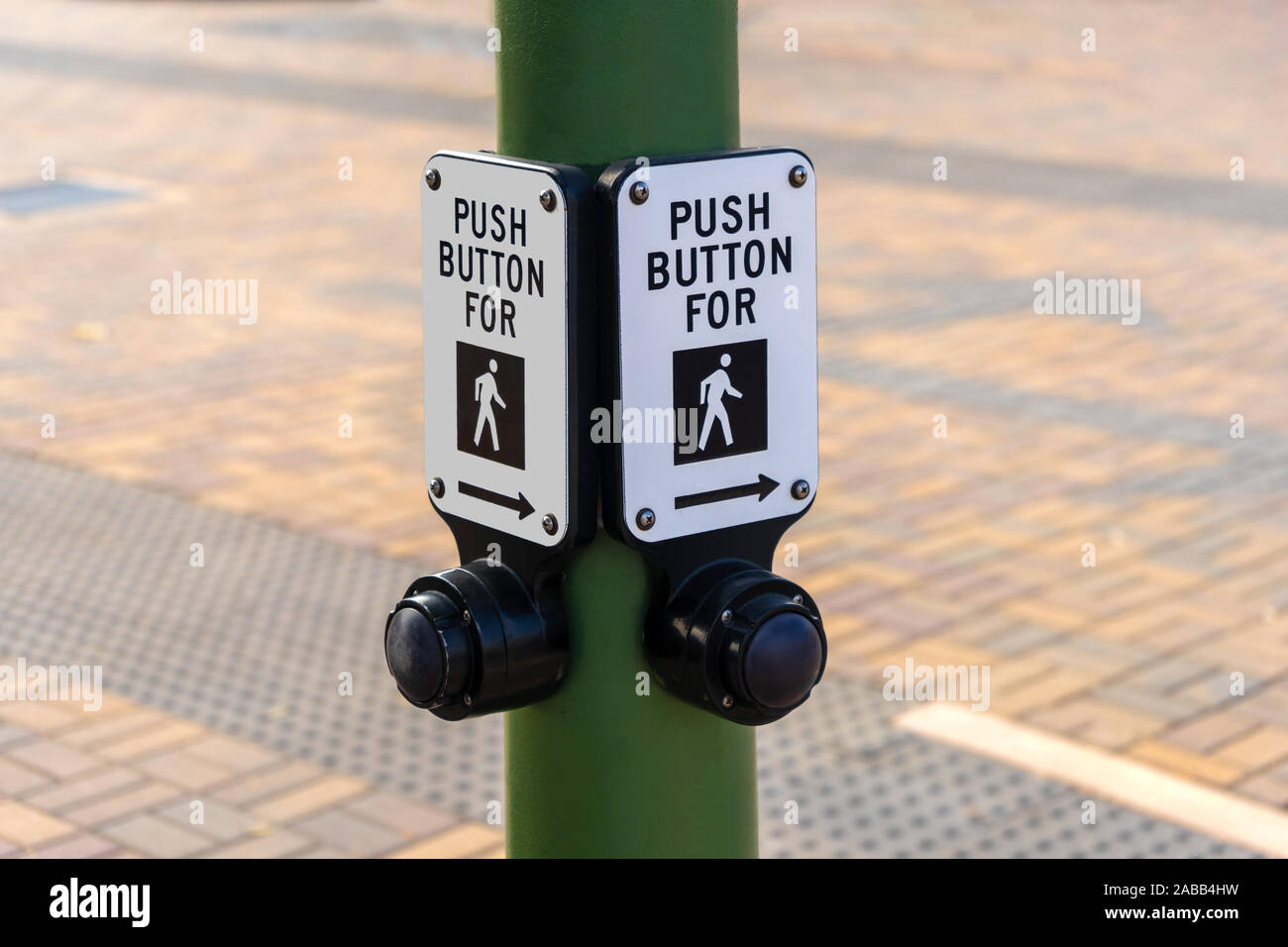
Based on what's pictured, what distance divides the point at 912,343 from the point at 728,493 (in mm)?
6170

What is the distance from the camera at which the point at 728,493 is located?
1786 millimetres

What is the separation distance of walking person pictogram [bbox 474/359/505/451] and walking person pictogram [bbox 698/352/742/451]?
202mm

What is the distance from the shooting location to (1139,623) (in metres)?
5.12

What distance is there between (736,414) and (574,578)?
229mm

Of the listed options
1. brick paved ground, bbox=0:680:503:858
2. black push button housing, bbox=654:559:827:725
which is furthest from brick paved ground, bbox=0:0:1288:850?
black push button housing, bbox=654:559:827:725

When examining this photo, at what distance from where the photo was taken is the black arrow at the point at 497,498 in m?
1.76

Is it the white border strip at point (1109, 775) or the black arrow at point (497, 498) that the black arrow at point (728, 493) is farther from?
the white border strip at point (1109, 775)

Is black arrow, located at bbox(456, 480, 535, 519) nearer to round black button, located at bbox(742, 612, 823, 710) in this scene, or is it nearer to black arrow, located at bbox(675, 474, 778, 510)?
black arrow, located at bbox(675, 474, 778, 510)

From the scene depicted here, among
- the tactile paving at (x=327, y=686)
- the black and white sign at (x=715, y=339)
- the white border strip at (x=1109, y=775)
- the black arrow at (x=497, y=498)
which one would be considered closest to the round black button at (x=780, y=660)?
the black and white sign at (x=715, y=339)

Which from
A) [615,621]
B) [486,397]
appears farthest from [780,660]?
[486,397]

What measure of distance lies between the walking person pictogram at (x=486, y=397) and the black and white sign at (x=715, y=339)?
6.7 inches

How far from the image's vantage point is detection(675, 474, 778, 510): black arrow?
5.72ft

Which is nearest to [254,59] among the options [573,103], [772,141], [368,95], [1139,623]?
[368,95]
